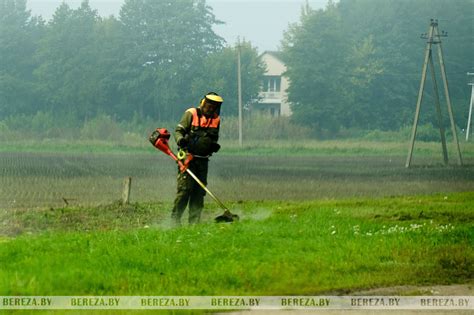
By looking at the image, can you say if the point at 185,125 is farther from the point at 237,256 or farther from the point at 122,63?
the point at 122,63

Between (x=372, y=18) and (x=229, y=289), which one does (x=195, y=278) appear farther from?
(x=372, y=18)

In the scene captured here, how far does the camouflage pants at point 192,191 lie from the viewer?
1473 cm

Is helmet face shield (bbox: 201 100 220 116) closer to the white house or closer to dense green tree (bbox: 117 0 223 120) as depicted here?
dense green tree (bbox: 117 0 223 120)

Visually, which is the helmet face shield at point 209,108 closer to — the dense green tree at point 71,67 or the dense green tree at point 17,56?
the dense green tree at point 71,67

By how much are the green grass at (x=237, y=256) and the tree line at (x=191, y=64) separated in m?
51.8

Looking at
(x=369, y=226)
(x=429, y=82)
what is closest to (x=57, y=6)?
(x=429, y=82)

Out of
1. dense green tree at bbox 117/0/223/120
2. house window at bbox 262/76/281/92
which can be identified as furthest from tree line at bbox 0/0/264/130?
house window at bbox 262/76/281/92

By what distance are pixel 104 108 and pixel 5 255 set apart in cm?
6018

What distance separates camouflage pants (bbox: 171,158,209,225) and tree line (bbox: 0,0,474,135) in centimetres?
5101

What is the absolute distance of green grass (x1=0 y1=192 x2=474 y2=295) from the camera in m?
9.31

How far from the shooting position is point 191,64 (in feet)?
227

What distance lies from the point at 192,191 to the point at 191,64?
54786mm

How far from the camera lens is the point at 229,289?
9.29 metres

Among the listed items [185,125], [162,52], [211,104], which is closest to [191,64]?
[162,52]
